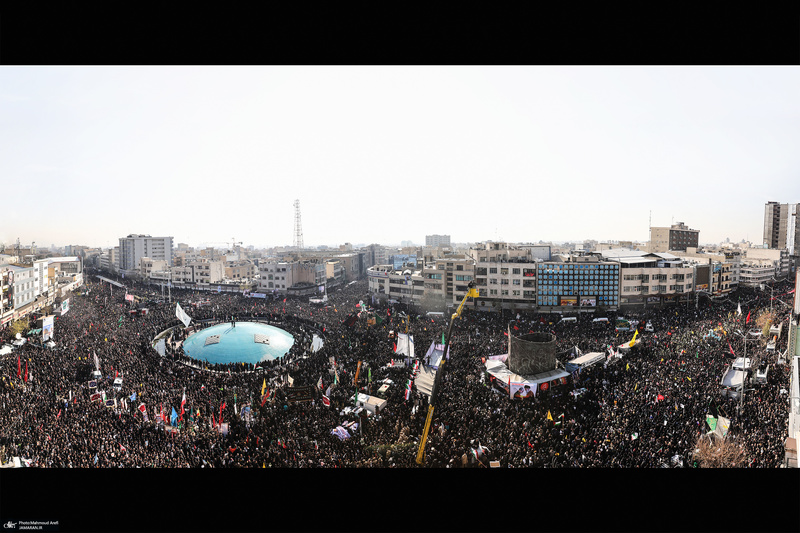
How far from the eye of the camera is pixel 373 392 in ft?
21.9

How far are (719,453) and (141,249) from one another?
1089cm

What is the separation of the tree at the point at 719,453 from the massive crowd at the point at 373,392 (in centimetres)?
10

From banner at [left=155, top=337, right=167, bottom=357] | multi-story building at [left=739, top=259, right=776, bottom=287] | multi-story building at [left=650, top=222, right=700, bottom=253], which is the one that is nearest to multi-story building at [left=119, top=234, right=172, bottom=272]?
banner at [left=155, top=337, right=167, bottom=357]

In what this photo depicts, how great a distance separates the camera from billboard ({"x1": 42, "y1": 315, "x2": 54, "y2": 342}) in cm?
781

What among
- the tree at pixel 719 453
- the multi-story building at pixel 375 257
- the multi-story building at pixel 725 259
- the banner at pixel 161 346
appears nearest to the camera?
the tree at pixel 719 453

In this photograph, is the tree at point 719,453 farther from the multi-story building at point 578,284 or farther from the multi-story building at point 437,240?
the multi-story building at point 437,240

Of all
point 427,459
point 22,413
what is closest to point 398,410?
point 427,459

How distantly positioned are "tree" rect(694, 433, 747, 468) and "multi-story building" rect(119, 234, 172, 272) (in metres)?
9.54

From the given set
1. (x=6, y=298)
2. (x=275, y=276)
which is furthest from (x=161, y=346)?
(x=6, y=298)

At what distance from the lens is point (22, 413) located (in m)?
5.85

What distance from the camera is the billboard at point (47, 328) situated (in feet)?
25.6

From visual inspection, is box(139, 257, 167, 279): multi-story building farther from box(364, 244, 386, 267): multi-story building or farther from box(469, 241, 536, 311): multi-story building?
box(469, 241, 536, 311): multi-story building

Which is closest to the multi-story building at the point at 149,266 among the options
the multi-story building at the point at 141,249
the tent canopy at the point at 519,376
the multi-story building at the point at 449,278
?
the multi-story building at the point at 141,249
